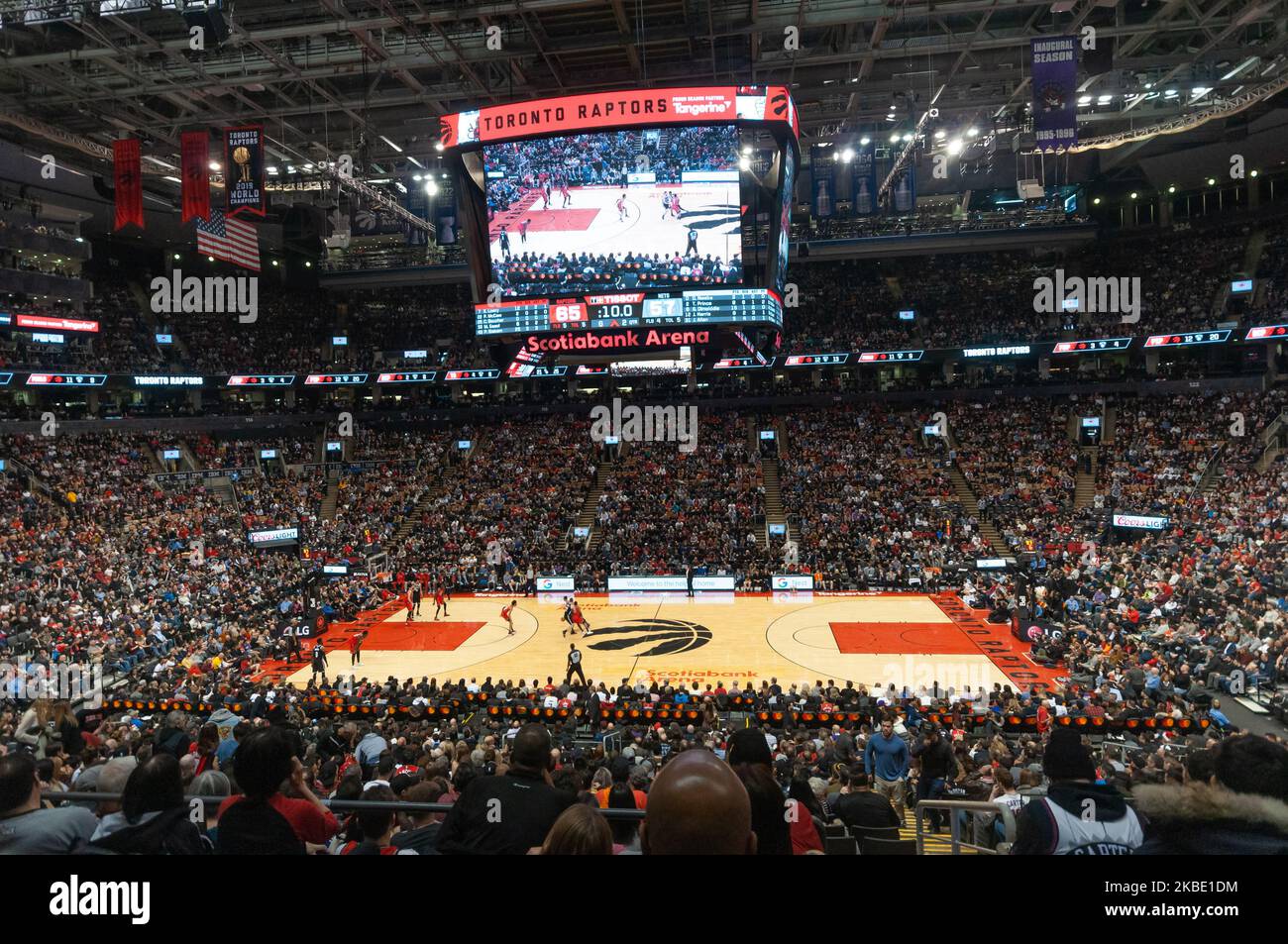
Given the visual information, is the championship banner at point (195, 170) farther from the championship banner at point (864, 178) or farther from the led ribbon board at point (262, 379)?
the led ribbon board at point (262, 379)

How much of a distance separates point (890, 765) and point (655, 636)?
47.3 feet

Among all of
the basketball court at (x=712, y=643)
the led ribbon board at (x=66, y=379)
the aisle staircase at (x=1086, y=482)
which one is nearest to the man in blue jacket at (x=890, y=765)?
the basketball court at (x=712, y=643)

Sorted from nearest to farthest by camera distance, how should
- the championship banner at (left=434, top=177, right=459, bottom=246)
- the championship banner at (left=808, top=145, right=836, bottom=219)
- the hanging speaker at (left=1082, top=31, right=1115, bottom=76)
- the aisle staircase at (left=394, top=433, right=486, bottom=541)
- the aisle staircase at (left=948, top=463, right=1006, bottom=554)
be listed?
the hanging speaker at (left=1082, top=31, right=1115, bottom=76)
the championship banner at (left=808, top=145, right=836, bottom=219)
the aisle staircase at (left=948, top=463, right=1006, bottom=554)
the championship banner at (left=434, top=177, right=459, bottom=246)
the aisle staircase at (left=394, top=433, right=486, bottom=541)

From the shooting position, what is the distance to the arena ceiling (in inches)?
727

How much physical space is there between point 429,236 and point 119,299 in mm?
19249

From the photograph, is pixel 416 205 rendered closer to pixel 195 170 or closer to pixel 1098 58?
pixel 195 170

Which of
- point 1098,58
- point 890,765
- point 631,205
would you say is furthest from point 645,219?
point 890,765

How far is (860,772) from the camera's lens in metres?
8.73

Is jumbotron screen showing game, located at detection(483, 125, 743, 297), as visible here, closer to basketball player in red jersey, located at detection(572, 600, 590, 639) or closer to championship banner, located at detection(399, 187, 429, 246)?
basketball player in red jersey, located at detection(572, 600, 590, 639)

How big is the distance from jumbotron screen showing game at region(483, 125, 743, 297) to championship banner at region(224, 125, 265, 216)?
19.8ft

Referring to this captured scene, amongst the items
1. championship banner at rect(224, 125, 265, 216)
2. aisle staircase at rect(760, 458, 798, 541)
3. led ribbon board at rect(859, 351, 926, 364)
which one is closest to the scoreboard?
championship banner at rect(224, 125, 265, 216)

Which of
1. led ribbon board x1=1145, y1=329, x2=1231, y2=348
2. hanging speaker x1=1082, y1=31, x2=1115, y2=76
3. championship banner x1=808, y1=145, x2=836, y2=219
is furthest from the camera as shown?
led ribbon board x1=1145, y1=329, x2=1231, y2=348

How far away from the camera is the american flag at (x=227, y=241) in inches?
926

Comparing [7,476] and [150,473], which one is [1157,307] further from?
[7,476]
